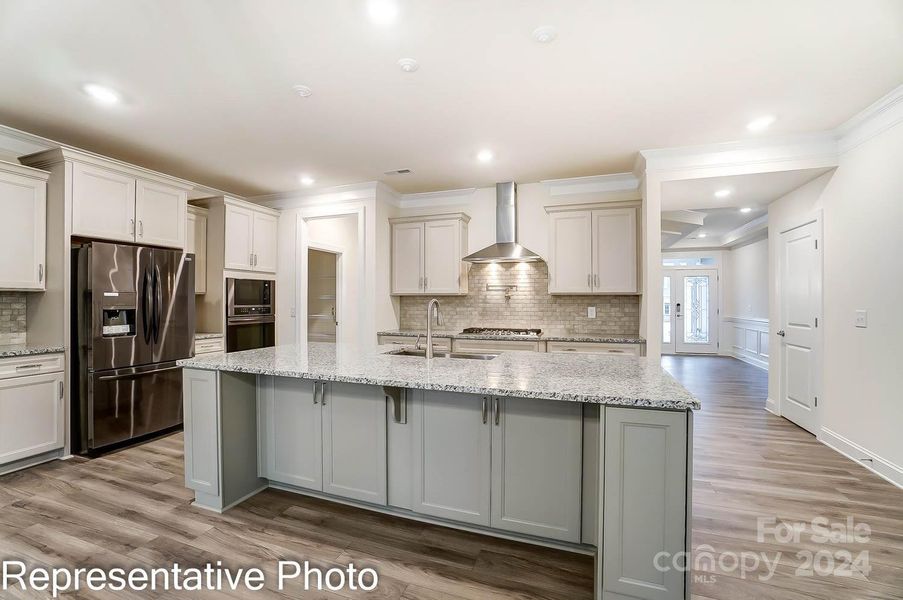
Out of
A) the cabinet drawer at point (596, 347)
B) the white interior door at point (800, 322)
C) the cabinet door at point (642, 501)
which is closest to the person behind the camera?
the cabinet door at point (642, 501)

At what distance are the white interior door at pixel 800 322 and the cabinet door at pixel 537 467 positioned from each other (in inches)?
135

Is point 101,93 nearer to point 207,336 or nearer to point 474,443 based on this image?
point 207,336

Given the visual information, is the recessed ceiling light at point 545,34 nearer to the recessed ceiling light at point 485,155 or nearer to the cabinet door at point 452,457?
the recessed ceiling light at point 485,155

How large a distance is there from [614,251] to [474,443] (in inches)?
125

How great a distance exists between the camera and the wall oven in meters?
4.73

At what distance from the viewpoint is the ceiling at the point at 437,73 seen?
2.12 meters

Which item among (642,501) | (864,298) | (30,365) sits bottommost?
(642,501)

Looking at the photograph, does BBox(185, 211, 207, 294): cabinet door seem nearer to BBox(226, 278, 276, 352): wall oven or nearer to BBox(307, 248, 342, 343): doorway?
BBox(226, 278, 276, 352): wall oven

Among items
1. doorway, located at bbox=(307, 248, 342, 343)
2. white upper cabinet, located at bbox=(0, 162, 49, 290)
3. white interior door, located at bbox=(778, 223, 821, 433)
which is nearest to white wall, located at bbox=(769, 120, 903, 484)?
white interior door, located at bbox=(778, 223, 821, 433)

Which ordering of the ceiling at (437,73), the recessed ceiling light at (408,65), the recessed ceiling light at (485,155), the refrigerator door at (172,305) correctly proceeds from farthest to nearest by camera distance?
the recessed ceiling light at (485,155)
the refrigerator door at (172,305)
the recessed ceiling light at (408,65)
the ceiling at (437,73)

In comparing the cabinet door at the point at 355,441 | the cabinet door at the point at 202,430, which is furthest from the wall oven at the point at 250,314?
the cabinet door at the point at 355,441

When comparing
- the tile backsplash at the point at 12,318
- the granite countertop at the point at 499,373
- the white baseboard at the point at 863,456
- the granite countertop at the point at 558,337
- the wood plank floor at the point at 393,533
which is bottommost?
the wood plank floor at the point at 393,533

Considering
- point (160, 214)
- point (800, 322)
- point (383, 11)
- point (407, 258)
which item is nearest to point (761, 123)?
point (800, 322)

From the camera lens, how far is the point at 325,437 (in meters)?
2.49
